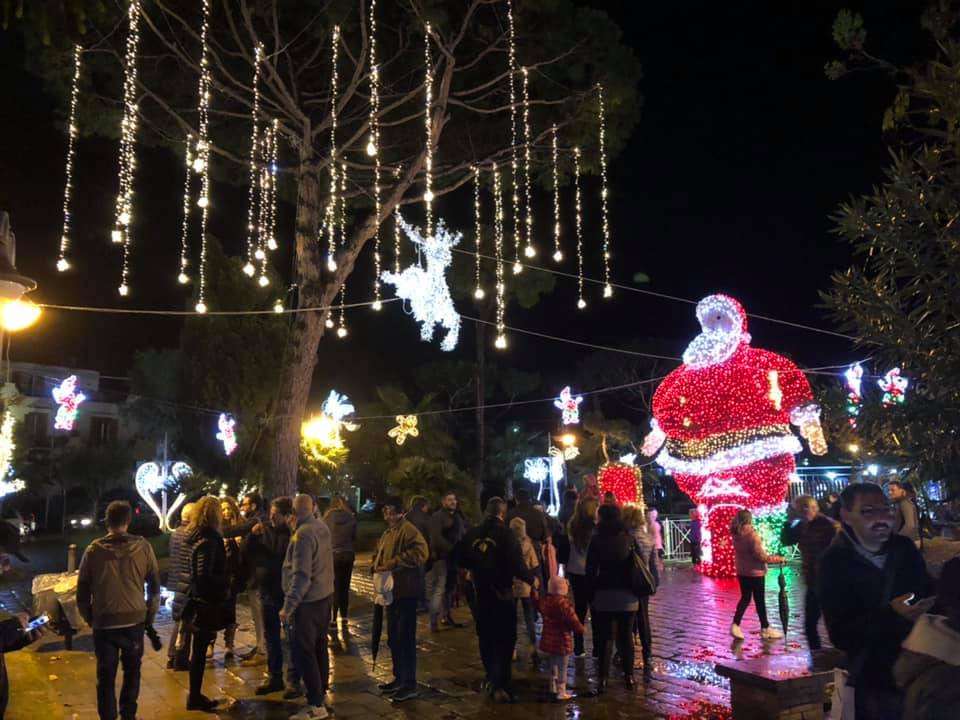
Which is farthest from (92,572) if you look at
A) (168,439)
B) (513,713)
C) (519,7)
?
(168,439)

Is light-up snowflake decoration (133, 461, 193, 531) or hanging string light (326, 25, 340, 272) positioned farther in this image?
light-up snowflake decoration (133, 461, 193, 531)

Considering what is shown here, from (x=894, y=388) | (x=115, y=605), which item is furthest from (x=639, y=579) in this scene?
(x=115, y=605)

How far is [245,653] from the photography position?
7.81 meters

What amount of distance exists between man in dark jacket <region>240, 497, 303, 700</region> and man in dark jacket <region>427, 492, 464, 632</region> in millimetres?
2089

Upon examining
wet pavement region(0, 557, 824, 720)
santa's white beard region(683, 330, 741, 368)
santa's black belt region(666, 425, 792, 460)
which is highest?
santa's white beard region(683, 330, 741, 368)

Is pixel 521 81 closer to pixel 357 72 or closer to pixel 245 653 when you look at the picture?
pixel 357 72

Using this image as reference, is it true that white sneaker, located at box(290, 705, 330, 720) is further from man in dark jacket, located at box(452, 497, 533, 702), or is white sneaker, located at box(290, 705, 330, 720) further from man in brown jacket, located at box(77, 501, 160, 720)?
man in dark jacket, located at box(452, 497, 533, 702)

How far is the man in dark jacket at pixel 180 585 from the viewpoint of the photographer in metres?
6.61

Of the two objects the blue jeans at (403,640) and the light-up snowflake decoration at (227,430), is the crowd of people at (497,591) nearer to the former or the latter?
the blue jeans at (403,640)

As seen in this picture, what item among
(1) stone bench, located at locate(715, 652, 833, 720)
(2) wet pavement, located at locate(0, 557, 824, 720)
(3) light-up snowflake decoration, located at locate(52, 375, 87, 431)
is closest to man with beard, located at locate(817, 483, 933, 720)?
(1) stone bench, located at locate(715, 652, 833, 720)

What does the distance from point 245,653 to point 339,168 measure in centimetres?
842

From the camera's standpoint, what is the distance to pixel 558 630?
5.87 metres

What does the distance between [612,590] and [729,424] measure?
23.9ft

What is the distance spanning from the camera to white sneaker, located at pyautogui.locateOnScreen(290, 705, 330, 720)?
5.46 m
